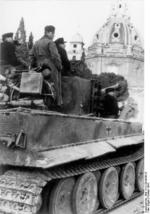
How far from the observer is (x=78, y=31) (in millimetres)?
4223

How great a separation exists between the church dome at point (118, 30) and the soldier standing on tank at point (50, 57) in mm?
680

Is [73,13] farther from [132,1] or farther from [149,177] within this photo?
[149,177]

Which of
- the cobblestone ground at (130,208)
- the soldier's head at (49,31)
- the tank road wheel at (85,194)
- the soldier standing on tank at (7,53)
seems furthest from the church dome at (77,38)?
the cobblestone ground at (130,208)

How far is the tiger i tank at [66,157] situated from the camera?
9.75 ft

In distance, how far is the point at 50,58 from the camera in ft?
12.1

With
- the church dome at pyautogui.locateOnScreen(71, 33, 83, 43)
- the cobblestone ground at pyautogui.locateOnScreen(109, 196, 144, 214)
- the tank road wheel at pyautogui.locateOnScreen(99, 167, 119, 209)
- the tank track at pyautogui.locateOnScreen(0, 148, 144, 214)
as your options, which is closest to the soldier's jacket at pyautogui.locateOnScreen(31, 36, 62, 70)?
the church dome at pyautogui.locateOnScreen(71, 33, 83, 43)

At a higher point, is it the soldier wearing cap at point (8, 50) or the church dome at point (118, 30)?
the church dome at point (118, 30)

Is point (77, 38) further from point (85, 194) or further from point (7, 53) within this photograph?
point (85, 194)

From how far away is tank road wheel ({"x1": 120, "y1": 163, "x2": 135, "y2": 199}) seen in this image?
4.65 meters

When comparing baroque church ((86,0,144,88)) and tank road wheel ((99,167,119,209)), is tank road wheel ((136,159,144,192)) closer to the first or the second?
tank road wheel ((99,167,119,209))

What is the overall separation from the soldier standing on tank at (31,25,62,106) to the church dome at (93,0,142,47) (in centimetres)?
68

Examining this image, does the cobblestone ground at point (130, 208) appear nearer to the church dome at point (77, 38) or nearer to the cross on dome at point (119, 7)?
the church dome at point (77, 38)

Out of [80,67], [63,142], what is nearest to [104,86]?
[80,67]

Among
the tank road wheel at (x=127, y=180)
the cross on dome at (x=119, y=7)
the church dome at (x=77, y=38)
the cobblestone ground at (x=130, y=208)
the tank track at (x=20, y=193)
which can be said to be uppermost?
the cross on dome at (x=119, y=7)
